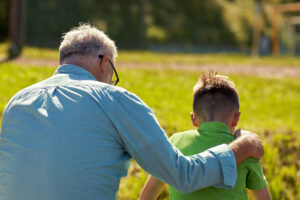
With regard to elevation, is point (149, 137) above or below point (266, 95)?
above

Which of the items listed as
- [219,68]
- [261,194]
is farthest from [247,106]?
[261,194]

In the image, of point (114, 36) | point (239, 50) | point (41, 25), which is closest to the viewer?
point (41, 25)

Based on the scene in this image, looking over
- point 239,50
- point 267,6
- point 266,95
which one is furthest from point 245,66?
point 267,6

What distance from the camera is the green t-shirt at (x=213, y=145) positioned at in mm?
2453

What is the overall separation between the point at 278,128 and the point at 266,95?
2756mm

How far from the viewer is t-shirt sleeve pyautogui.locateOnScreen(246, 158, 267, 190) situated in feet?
8.13

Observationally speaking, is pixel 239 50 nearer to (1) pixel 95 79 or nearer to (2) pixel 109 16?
(2) pixel 109 16

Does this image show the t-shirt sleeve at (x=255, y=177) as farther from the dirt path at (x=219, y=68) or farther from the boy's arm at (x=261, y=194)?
the dirt path at (x=219, y=68)

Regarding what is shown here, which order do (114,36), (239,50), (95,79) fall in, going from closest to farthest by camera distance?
(95,79) < (114,36) < (239,50)

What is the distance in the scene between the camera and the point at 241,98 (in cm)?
823

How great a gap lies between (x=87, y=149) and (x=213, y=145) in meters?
0.69

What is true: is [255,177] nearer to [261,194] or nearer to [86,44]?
[261,194]

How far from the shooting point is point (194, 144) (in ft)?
8.30

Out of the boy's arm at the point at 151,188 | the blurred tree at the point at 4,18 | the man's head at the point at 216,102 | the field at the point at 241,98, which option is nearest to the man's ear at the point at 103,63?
the man's head at the point at 216,102
